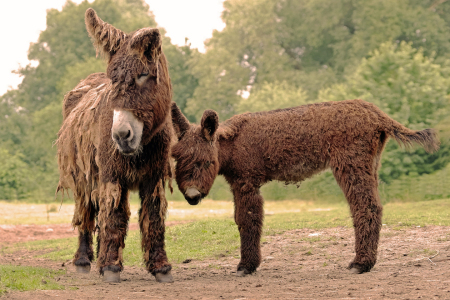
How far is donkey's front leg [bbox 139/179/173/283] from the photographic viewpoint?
6.54 m

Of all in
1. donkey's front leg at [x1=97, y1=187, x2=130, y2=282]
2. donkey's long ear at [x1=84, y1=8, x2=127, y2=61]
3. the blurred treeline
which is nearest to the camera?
donkey's long ear at [x1=84, y1=8, x2=127, y2=61]

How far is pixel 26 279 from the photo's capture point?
6074 mm

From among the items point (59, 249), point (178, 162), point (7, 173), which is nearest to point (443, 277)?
point (178, 162)

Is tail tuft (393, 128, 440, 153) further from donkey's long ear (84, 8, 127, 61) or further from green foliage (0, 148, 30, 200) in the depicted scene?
green foliage (0, 148, 30, 200)

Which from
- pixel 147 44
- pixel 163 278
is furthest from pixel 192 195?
pixel 147 44

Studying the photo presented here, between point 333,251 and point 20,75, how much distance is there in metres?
50.1

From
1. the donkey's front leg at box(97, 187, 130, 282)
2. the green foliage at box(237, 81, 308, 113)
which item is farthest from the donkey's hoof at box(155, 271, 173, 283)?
the green foliage at box(237, 81, 308, 113)

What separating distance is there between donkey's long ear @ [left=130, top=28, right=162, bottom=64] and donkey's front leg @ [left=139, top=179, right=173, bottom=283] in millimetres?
1573

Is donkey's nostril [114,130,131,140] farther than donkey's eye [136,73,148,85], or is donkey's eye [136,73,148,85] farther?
donkey's eye [136,73,148,85]

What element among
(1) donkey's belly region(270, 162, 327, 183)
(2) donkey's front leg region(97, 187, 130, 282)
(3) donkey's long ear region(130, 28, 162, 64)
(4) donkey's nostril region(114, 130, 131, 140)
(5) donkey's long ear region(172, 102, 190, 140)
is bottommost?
(2) donkey's front leg region(97, 187, 130, 282)

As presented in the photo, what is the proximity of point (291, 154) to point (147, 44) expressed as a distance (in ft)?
8.07

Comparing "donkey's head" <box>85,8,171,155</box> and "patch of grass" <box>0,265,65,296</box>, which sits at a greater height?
"donkey's head" <box>85,8,171,155</box>

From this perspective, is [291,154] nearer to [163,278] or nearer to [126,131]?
[163,278]

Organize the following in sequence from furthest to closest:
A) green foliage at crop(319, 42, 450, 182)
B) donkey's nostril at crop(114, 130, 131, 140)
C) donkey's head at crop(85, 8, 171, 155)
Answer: green foliage at crop(319, 42, 450, 182)
donkey's head at crop(85, 8, 171, 155)
donkey's nostril at crop(114, 130, 131, 140)
